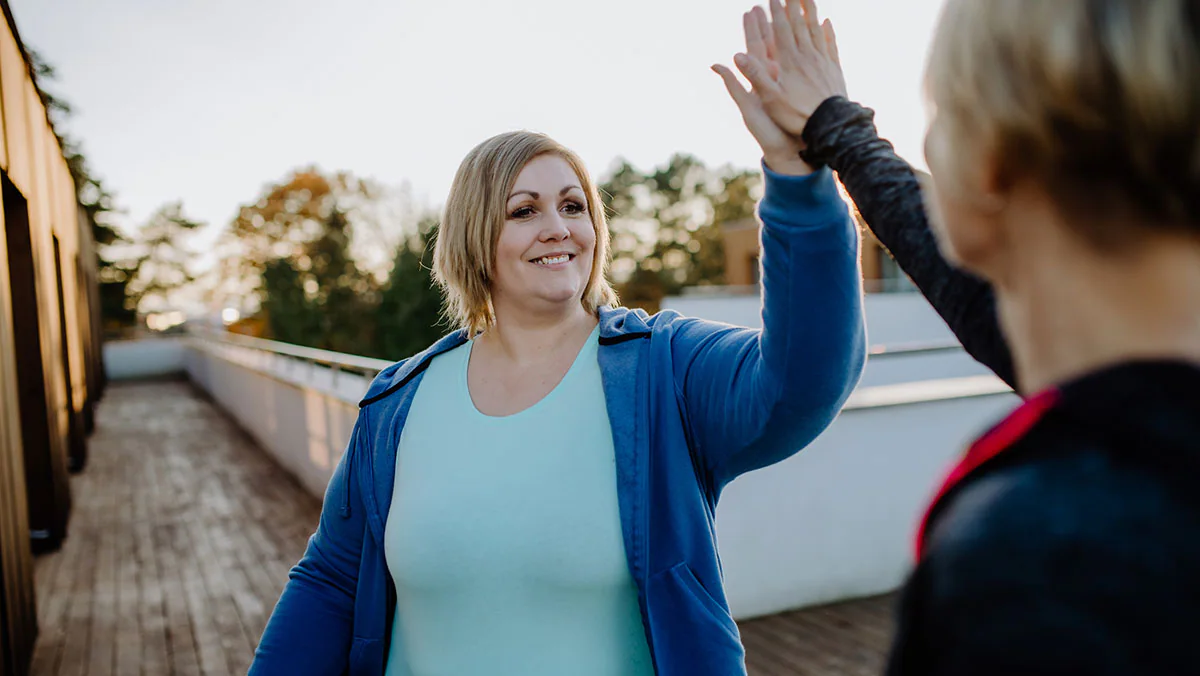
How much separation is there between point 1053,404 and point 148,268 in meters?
46.0

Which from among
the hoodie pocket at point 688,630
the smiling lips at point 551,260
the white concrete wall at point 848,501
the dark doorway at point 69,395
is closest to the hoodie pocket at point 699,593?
the hoodie pocket at point 688,630

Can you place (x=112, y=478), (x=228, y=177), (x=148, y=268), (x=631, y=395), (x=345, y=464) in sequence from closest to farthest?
(x=631, y=395)
(x=345, y=464)
(x=112, y=478)
(x=228, y=177)
(x=148, y=268)

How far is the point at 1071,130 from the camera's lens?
0.43m

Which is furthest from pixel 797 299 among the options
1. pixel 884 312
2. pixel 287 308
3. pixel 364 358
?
pixel 287 308

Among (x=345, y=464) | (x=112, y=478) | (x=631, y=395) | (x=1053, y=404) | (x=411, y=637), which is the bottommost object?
(x=112, y=478)

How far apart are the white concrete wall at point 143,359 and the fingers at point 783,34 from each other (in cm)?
2198

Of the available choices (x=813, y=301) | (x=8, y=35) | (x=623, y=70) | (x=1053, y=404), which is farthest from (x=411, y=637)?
(x=623, y=70)

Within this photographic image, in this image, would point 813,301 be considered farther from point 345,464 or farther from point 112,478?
point 112,478

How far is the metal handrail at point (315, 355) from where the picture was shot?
441 centimetres

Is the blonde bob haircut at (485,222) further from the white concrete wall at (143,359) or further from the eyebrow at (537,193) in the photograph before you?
the white concrete wall at (143,359)

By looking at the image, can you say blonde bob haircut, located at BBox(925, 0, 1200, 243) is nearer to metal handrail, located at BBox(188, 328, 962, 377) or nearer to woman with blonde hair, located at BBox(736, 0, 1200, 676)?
woman with blonde hair, located at BBox(736, 0, 1200, 676)

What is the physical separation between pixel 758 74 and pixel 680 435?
566 mm

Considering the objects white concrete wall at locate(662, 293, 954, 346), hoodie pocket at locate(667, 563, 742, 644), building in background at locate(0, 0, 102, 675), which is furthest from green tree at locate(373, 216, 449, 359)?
hoodie pocket at locate(667, 563, 742, 644)

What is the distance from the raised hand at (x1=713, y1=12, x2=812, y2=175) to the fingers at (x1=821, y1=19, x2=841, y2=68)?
0.07 m
